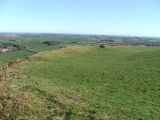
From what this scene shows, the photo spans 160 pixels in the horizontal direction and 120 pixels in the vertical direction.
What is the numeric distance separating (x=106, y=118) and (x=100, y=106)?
161cm

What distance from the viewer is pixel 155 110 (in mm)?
12430

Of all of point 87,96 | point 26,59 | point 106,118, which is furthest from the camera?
point 26,59

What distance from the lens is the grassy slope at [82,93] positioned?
12.5 metres

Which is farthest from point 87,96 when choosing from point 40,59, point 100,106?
point 40,59

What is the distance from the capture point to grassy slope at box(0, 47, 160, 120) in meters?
12.5

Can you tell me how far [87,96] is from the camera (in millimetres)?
14984

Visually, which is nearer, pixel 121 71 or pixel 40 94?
pixel 40 94

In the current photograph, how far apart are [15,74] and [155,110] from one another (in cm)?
1447

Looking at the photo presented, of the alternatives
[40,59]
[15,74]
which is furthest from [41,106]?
[40,59]

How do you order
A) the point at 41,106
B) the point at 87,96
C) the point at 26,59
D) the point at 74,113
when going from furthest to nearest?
the point at 26,59
the point at 87,96
the point at 41,106
the point at 74,113

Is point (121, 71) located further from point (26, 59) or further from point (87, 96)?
point (26, 59)

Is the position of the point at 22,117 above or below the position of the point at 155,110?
below

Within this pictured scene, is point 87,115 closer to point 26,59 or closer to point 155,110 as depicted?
point 155,110

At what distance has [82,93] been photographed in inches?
615
